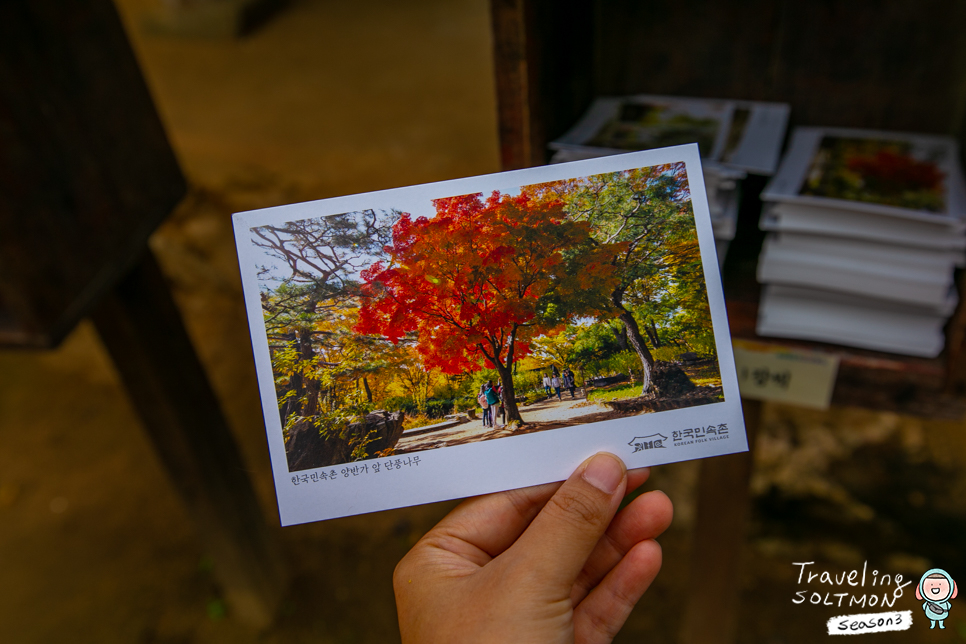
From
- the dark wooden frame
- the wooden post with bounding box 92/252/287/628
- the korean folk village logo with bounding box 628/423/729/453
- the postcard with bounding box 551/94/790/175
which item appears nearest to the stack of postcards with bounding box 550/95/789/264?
the postcard with bounding box 551/94/790/175

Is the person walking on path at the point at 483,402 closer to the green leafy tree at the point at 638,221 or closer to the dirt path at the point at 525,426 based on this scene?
the dirt path at the point at 525,426

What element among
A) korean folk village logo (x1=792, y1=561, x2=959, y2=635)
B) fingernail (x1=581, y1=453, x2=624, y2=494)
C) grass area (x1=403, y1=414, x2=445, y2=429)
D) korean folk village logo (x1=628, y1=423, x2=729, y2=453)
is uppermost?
grass area (x1=403, y1=414, x2=445, y2=429)

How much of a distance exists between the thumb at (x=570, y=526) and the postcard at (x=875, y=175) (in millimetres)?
513

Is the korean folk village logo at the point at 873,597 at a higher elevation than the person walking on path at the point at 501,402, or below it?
below

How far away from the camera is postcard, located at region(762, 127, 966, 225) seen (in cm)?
90

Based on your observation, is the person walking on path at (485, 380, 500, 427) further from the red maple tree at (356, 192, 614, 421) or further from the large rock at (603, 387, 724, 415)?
the large rock at (603, 387, 724, 415)

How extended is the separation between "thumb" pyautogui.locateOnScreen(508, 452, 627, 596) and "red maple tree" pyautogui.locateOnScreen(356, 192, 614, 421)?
12 centimetres

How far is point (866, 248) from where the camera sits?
0.95 metres

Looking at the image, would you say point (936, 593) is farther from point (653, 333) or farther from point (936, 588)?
point (653, 333)

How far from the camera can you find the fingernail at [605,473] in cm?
72

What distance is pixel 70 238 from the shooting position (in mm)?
1052

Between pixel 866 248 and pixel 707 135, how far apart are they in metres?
0.30

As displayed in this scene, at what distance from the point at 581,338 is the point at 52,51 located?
96 centimetres

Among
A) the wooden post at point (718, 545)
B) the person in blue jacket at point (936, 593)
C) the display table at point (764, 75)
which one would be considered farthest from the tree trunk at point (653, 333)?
the person in blue jacket at point (936, 593)
